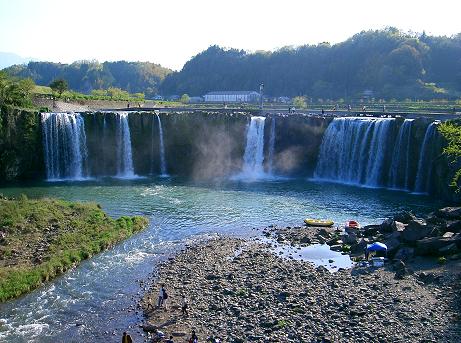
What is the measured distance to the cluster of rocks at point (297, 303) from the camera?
65.1 ft

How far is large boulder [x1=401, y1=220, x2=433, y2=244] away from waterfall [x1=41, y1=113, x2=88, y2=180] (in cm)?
3780

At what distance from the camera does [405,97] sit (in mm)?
103688

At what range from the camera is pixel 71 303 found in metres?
23.2

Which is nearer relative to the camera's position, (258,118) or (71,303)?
(71,303)

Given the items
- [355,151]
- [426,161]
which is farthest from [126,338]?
[355,151]

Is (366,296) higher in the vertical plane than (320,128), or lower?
lower

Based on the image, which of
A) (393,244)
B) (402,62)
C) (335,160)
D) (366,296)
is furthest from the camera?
(402,62)

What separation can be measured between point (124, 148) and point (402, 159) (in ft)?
103

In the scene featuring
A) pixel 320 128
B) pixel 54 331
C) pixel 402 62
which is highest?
pixel 402 62

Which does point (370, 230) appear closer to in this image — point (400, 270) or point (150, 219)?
point (400, 270)

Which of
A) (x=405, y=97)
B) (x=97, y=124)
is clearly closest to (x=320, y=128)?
(x=97, y=124)

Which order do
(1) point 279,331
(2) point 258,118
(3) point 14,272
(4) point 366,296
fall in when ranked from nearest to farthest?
(1) point 279,331 → (4) point 366,296 → (3) point 14,272 → (2) point 258,118

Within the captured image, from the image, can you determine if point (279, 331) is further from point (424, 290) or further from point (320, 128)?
point (320, 128)

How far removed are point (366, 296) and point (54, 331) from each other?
553 inches
